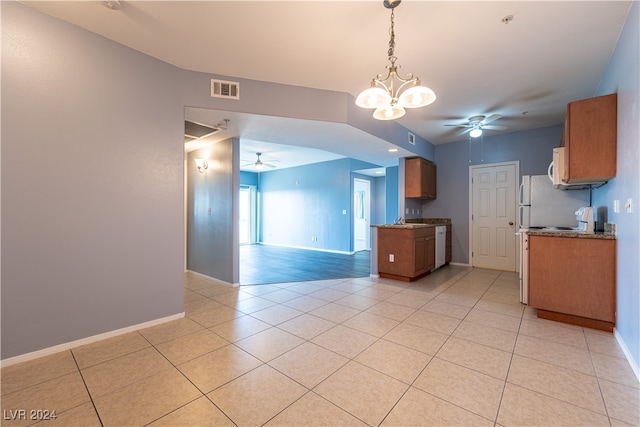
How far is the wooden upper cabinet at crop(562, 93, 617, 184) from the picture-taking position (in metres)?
2.35

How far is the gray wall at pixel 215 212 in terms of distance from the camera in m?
4.08

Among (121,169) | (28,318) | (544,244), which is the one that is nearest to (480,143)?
(544,244)

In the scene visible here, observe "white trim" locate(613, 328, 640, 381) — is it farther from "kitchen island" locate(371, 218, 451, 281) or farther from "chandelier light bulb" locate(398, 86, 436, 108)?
"chandelier light bulb" locate(398, 86, 436, 108)

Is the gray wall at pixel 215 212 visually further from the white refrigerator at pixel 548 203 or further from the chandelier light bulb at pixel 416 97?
the white refrigerator at pixel 548 203

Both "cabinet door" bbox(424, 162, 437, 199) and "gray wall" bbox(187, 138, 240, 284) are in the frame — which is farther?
"cabinet door" bbox(424, 162, 437, 199)

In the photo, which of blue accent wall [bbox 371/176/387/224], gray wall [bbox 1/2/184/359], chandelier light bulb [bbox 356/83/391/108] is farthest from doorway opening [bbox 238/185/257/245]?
chandelier light bulb [bbox 356/83/391/108]

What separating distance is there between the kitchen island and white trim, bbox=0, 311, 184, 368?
3.15m

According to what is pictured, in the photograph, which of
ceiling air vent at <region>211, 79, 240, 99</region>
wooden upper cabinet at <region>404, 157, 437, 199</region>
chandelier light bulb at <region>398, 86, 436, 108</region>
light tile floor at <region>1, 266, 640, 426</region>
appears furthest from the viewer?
wooden upper cabinet at <region>404, 157, 437, 199</region>

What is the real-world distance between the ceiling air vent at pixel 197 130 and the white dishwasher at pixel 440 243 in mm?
4345

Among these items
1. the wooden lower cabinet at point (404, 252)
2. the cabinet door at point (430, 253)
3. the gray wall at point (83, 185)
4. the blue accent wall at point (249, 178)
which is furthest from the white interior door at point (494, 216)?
the blue accent wall at point (249, 178)

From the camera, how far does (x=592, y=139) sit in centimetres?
242

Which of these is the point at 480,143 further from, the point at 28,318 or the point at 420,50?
the point at 28,318

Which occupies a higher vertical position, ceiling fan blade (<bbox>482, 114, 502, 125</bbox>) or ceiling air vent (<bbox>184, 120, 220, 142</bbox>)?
ceiling fan blade (<bbox>482, 114, 502, 125</bbox>)

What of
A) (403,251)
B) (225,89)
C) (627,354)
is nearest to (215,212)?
(225,89)
